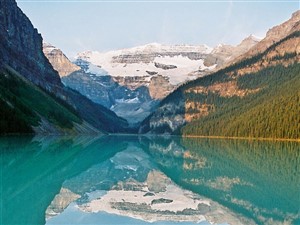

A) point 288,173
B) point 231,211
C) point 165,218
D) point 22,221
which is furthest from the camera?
point 288,173

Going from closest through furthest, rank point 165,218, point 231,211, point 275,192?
point 165,218 → point 231,211 → point 275,192

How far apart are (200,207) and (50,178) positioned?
1526 centimetres

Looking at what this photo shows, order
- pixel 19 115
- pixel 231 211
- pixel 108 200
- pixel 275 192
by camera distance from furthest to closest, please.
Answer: pixel 19 115 → pixel 275 192 → pixel 108 200 → pixel 231 211

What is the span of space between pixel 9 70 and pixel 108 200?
587ft

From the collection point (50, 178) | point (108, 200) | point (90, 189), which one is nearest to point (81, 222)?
point (108, 200)

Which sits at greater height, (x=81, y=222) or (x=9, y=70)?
(x=9, y=70)

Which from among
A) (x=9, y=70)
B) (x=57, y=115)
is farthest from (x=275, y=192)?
(x=9, y=70)

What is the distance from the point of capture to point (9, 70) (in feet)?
655

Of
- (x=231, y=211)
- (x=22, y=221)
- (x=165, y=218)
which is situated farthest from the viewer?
(x=231, y=211)

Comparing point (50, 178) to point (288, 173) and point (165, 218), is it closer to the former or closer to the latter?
point (165, 218)

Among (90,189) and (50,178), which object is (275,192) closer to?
(90,189)

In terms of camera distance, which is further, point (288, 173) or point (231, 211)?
point (288, 173)

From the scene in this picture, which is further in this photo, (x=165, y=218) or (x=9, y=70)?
(x=9, y=70)

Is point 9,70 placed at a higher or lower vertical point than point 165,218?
higher
